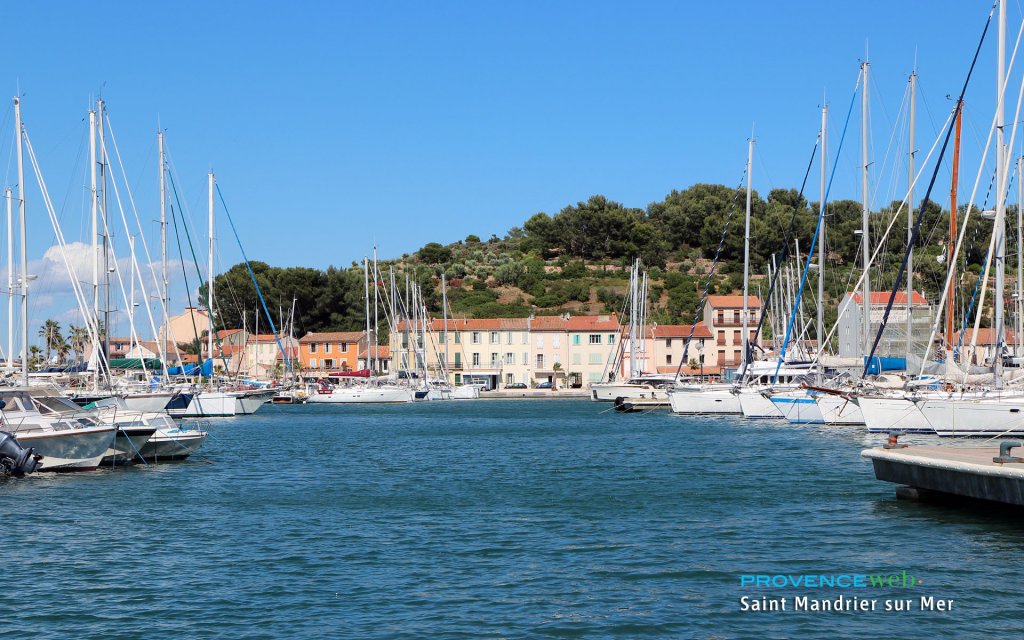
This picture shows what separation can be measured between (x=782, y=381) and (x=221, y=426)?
29.0 m

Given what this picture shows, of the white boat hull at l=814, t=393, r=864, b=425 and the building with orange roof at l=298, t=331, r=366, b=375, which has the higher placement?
the building with orange roof at l=298, t=331, r=366, b=375

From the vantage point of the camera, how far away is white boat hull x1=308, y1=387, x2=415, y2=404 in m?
86.6

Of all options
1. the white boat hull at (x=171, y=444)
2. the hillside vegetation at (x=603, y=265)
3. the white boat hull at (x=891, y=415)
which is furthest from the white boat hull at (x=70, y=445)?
the hillside vegetation at (x=603, y=265)

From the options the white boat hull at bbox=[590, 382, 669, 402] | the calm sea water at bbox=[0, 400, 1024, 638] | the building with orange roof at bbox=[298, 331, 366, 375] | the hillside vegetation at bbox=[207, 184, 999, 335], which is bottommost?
the calm sea water at bbox=[0, 400, 1024, 638]

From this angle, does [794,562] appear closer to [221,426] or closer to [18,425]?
[18,425]

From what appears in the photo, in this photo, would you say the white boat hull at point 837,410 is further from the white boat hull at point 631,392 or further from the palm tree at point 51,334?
the palm tree at point 51,334

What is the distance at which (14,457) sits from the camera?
29109mm

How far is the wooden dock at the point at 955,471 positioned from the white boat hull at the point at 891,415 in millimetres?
12852

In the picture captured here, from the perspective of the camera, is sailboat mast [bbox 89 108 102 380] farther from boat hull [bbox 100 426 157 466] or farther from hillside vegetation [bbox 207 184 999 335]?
hillside vegetation [bbox 207 184 999 335]

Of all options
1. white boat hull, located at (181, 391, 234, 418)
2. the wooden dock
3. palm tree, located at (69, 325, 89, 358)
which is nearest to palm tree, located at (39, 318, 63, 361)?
palm tree, located at (69, 325, 89, 358)

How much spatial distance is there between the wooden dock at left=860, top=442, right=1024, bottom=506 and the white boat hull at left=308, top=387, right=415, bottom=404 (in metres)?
65.0

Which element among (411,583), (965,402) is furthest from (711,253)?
(411,583)

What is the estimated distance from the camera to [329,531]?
71.2 feet

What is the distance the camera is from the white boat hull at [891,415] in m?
37.2
